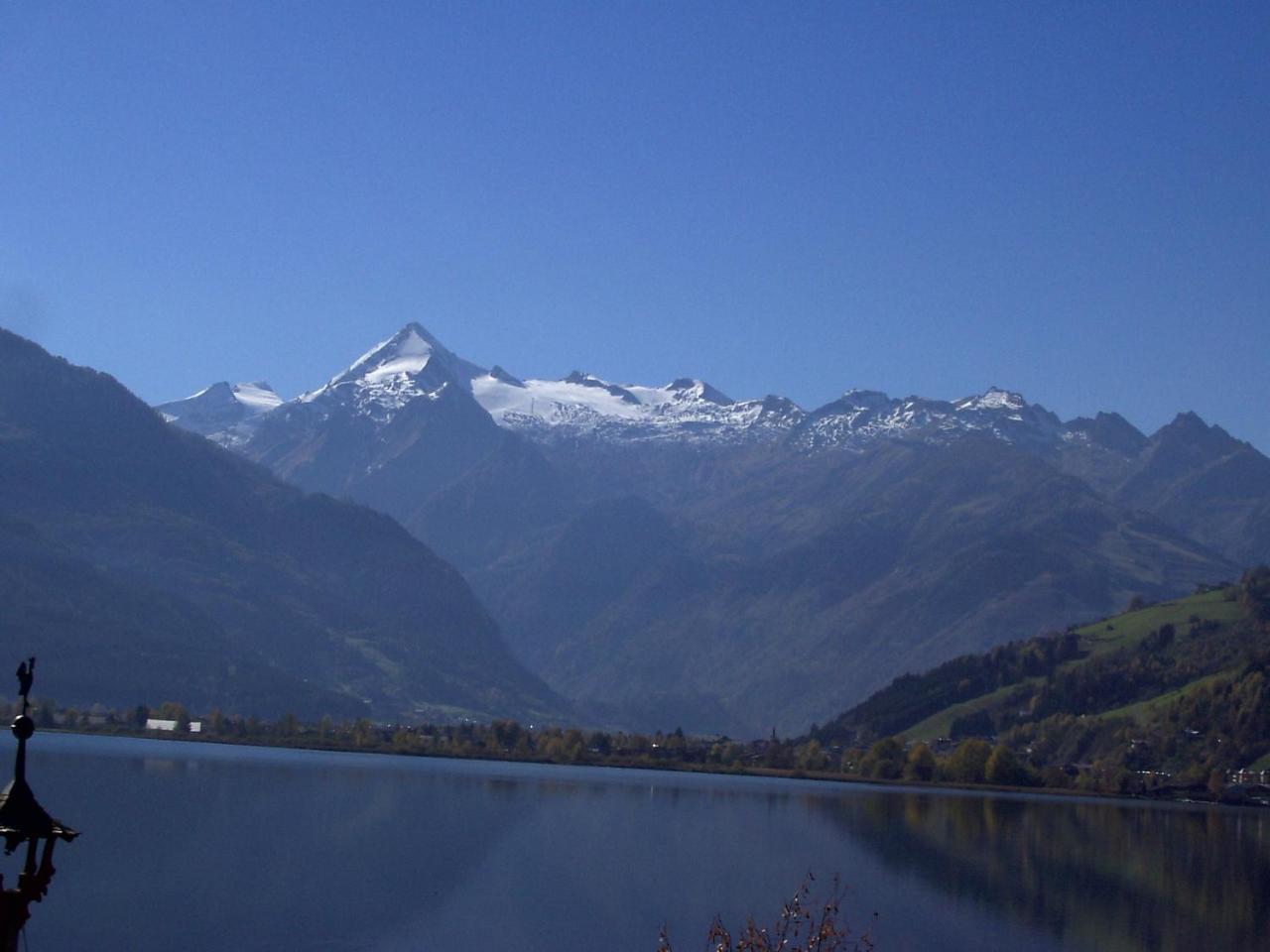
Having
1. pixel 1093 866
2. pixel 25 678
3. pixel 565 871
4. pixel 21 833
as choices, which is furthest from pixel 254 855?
pixel 21 833

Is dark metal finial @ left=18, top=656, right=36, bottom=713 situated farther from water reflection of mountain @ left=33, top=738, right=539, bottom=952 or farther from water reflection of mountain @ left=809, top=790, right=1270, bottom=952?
water reflection of mountain @ left=809, top=790, right=1270, bottom=952

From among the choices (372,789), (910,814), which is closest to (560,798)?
(372,789)

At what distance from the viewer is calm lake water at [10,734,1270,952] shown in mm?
72812

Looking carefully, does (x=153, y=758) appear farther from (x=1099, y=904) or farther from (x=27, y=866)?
(x=27, y=866)

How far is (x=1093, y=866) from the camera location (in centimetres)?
11531

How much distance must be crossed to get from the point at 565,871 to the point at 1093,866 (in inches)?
1538

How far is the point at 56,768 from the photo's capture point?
511ft

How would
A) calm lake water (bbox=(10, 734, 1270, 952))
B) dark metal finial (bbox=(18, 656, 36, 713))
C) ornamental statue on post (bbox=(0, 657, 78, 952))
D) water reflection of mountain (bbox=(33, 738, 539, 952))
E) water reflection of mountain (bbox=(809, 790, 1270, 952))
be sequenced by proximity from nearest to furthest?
1. ornamental statue on post (bbox=(0, 657, 78, 952))
2. dark metal finial (bbox=(18, 656, 36, 713))
3. water reflection of mountain (bbox=(33, 738, 539, 952))
4. calm lake water (bbox=(10, 734, 1270, 952))
5. water reflection of mountain (bbox=(809, 790, 1270, 952))

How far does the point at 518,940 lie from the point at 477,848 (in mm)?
36746

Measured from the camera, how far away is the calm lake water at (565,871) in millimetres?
72812

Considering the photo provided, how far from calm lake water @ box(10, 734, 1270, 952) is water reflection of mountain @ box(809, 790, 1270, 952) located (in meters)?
0.35

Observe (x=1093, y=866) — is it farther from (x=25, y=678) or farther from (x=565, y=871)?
(x=25, y=678)

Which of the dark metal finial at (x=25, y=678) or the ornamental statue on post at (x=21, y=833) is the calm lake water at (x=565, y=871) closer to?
the dark metal finial at (x=25, y=678)

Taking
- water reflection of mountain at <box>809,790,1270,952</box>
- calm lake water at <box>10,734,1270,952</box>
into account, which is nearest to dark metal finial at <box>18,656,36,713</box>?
calm lake water at <box>10,734,1270,952</box>
